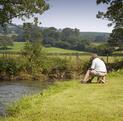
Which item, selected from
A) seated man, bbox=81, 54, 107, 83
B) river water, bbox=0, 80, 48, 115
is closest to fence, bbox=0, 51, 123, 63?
river water, bbox=0, 80, 48, 115

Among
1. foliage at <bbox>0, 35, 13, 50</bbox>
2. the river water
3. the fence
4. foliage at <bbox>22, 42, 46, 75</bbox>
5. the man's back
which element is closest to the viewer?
the man's back

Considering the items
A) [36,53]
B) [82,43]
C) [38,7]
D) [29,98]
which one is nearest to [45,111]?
[29,98]

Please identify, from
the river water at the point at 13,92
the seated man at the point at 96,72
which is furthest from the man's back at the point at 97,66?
the river water at the point at 13,92

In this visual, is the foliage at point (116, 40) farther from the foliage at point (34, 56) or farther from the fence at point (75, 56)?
the foliage at point (34, 56)

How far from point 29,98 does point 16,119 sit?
13.3 ft

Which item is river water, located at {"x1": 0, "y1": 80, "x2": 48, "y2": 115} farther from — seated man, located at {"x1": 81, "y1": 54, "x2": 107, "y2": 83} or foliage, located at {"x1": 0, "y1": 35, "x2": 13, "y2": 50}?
foliage, located at {"x1": 0, "y1": 35, "x2": 13, "y2": 50}

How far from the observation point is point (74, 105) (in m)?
16.6

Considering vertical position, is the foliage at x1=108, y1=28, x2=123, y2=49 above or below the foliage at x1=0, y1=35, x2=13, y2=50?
above

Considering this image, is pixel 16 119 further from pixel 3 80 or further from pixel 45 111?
pixel 3 80

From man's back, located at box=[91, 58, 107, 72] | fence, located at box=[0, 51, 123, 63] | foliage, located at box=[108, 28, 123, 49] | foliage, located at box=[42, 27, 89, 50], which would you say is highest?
man's back, located at box=[91, 58, 107, 72]

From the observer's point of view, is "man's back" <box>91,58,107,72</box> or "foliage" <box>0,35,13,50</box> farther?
"foliage" <box>0,35,13,50</box>

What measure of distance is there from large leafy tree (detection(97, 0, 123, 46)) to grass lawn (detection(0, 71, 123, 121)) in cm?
2225

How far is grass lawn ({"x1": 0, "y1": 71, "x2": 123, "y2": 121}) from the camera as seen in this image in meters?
14.6

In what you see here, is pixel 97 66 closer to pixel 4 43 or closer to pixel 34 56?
pixel 34 56
